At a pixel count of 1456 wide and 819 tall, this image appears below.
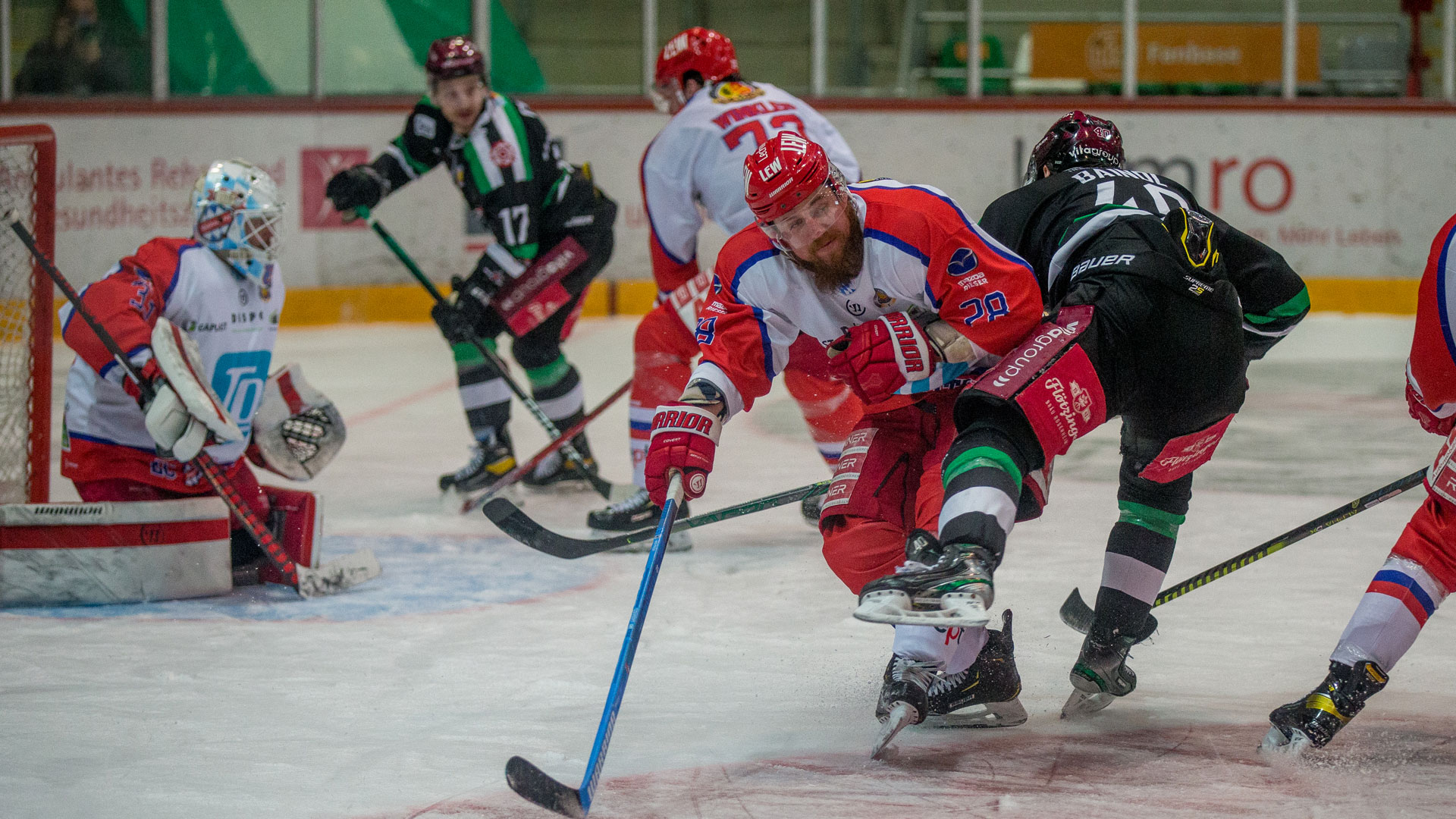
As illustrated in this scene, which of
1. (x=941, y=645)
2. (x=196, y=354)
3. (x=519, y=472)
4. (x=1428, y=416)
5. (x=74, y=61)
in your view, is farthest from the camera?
(x=74, y=61)

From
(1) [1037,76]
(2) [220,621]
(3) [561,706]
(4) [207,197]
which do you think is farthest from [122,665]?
(1) [1037,76]

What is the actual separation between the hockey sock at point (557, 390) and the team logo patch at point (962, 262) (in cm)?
252

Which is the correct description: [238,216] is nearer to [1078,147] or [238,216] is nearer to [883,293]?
[883,293]

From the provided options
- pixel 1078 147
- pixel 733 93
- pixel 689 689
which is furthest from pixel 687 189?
pixel 689 689

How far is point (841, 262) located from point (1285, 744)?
3.13ft

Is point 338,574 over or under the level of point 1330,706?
under

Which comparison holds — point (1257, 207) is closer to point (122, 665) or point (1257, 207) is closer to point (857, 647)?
point (857, 647)

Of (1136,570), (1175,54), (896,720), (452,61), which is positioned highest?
(1175,54)

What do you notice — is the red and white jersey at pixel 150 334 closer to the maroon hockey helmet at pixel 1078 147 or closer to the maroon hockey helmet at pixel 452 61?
the maroon hockey helmet at pixel 452 61

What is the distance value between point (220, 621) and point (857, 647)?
4.25ft

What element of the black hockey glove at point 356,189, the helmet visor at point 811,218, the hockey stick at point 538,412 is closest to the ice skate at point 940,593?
the helmet visor at point 811,218

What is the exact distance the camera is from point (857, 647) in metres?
2.90

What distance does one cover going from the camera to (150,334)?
321cm

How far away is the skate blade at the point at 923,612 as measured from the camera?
5.95 ft
